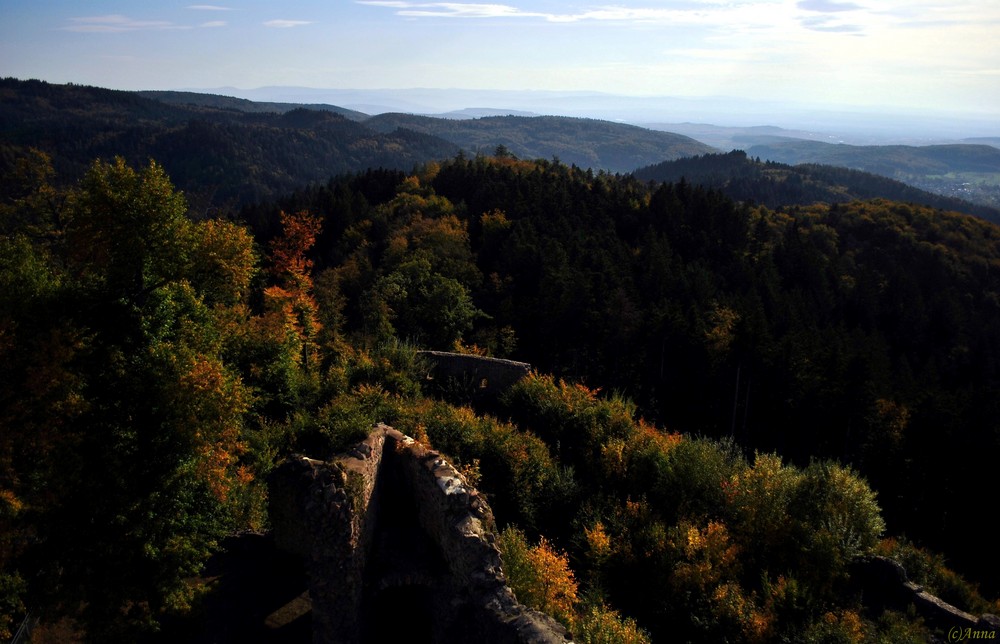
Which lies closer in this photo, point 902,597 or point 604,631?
point 604,631

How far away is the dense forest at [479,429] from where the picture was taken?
1456 centimetres

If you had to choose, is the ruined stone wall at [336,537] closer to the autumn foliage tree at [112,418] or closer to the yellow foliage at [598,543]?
the autumn foliage tree at [112,418]

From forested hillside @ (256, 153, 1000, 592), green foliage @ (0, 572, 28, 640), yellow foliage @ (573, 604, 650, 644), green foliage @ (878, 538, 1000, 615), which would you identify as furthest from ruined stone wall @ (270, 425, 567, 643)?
forested hillside @ (256, 153, 1000, 592)

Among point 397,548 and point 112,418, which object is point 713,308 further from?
point 112,418

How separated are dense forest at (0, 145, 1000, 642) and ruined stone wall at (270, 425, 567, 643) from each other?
1810 mm

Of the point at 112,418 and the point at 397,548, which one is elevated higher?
the point at 112,418

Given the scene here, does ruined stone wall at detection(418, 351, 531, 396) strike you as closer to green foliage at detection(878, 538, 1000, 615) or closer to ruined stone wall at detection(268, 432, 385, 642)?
ruined stone wall at detection(268, 432, 385, 642)

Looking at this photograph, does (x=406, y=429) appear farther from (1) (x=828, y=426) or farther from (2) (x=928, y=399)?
(2) (x=928, y=399)

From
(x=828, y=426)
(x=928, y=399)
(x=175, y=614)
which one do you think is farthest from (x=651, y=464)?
(x=928, y=399)

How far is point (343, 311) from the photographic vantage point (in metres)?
44.2

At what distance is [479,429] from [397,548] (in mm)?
6262

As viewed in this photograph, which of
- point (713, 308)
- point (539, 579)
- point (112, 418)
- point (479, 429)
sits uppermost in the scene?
point (112, 418)

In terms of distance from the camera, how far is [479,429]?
20406 mm

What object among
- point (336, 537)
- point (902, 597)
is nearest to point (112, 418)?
point (336, 537)
